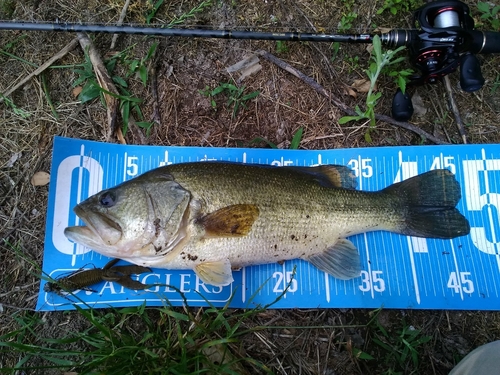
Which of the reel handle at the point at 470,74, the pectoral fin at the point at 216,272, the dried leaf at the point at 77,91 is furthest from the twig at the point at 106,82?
the reel handle at the point at 470,74

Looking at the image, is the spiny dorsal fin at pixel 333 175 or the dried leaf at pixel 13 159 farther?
the dried leaf at pixel 13 159

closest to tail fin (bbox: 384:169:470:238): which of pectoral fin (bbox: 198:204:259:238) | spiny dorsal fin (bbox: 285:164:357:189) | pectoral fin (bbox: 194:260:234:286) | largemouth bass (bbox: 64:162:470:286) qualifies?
largemouth bass (bbox: 64:162:470:286)

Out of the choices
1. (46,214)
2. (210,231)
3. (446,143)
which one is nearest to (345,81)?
(446,143)

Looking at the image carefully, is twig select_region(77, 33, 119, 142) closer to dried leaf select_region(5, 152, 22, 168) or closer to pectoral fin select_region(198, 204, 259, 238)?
dried leaf select_region(5, 152, 22, 168)

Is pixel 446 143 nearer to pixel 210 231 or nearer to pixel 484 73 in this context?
pixel 484 73

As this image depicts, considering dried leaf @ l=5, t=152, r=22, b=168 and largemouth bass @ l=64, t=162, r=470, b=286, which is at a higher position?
dried leaf @ l=5, t=152, r=22, b=168

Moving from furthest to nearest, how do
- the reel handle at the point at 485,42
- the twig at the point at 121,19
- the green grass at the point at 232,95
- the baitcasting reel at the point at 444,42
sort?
the twig at the point at 121,19 → the green grass at the point at 232,95 → the reel handle at the point at 485,42 → the baitcasting reel at the point at 444,42

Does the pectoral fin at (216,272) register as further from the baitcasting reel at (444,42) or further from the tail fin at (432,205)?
the baitcasting reel at (444,42)

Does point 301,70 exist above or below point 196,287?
above
